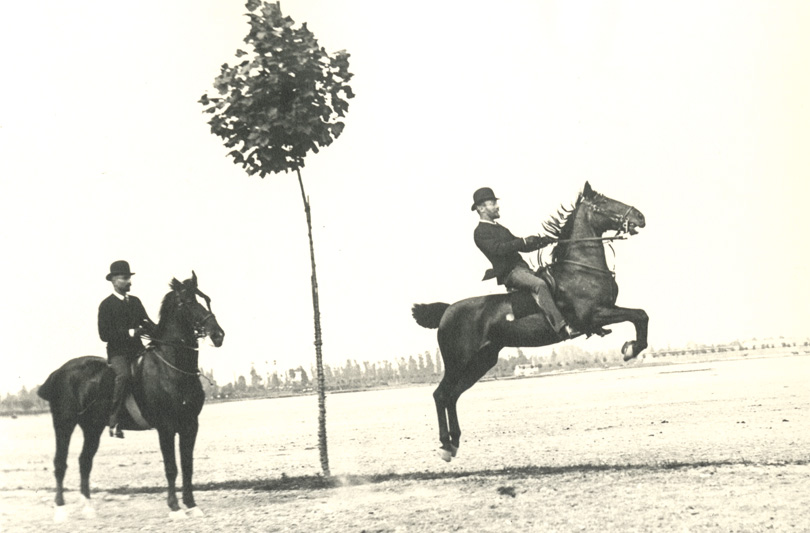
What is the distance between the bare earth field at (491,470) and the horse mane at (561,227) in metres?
2.25

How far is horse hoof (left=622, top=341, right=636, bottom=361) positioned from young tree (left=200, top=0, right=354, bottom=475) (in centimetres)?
393

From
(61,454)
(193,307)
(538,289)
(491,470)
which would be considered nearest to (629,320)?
(538,289)

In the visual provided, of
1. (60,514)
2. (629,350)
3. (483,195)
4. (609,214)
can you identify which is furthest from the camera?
(60,514)

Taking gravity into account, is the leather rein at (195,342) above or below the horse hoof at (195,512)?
above

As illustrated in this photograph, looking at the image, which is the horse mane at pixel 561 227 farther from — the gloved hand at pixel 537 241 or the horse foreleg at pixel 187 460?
the horse foreleg at pixel 187 460

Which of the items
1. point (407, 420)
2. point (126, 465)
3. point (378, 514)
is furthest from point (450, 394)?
point (407, 420)

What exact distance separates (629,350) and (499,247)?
1.50 meters

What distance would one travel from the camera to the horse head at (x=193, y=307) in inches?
390

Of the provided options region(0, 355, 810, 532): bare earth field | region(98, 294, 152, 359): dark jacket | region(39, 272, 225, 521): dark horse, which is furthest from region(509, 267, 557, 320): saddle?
region(98, 294, 152, 359): dark jacket

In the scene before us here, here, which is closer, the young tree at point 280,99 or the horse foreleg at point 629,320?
the horse foreleg at point 629,320

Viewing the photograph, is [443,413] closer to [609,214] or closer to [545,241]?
[545,241]

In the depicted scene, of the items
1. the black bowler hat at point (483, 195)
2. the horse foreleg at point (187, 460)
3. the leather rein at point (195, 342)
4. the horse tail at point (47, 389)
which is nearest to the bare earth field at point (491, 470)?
the horse foreleg at point (187, 460)

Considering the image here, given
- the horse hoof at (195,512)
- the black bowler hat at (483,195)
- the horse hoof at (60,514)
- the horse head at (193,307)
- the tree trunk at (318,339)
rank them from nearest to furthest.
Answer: the black bowler hat at (483,195) < the horse head at (193,307) < the horse hoof at (195,512) < the horse hoof at (60,514) < the tree trunk at (318,339)

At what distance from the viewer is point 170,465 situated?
10148 mm
